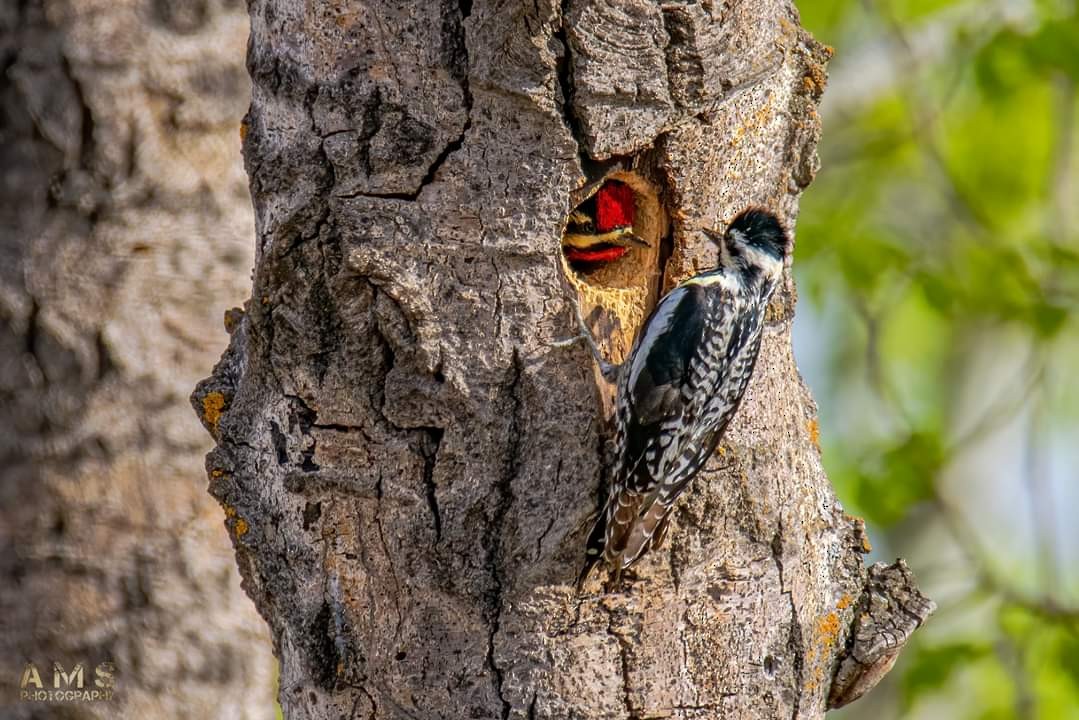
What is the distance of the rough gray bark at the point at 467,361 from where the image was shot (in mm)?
2494

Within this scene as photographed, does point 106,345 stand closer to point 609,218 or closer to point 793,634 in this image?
point 609,218

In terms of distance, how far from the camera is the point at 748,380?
9.15 ft

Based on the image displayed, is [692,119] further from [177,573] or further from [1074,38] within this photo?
[1074,38]

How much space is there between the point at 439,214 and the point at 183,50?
5.11 feet

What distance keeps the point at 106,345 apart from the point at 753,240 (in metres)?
1.97

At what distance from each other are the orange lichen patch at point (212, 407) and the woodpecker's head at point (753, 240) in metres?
1.22

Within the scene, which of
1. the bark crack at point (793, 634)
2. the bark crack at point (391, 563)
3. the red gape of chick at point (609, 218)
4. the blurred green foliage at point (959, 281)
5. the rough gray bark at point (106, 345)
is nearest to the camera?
the bark crack at point (391, 563)

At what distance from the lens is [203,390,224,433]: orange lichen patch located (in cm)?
277

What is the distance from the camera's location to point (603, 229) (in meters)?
2.94

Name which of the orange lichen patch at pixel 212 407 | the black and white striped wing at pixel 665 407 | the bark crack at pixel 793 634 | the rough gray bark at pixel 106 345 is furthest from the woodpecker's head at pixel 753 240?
the rough gray bark at pixel 106 345

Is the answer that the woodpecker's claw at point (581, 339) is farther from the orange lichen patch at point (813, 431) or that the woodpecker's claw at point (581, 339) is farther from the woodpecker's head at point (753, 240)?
the orange lichen patch at point (813, 431)

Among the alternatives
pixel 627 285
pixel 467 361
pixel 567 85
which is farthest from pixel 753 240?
pixel 467 361

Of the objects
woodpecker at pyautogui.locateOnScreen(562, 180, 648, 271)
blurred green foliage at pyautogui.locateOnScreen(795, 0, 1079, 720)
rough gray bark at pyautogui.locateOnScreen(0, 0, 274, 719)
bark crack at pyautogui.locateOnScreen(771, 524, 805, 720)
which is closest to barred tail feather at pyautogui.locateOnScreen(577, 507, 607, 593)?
bark crack at pyautogui.locateOnScreen(771, 524, 805, 720)

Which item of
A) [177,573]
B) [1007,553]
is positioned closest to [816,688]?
[177,573]
